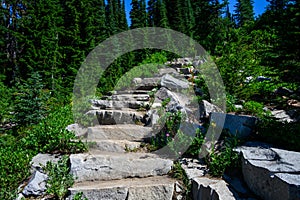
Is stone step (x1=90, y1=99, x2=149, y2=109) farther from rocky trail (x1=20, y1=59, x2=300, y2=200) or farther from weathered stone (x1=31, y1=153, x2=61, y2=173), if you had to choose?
weathered stone (x1=31, y1=153, x2=61, y2=173)

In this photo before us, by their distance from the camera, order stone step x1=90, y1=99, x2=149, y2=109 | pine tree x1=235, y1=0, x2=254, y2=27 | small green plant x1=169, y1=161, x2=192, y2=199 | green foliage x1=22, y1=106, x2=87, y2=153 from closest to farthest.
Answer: small green plant x1=169, y1=161, x2=192, y2=199, green foliage x1=22, y1=106, x2=87, y2=153, stone step x1=90, y1=99, x2=149, y2=109, pine tree x1=235, y1=0, x2=254, y2=27

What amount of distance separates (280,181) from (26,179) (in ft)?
14.0

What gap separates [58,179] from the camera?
3.87 meters

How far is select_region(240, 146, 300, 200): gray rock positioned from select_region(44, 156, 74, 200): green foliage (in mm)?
2896

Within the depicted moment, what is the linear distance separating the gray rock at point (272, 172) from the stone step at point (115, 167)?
1.52 meters

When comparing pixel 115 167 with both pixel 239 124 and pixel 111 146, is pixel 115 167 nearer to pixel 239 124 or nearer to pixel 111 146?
pixel 111 146

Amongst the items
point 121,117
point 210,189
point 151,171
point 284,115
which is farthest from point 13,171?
point 284,115

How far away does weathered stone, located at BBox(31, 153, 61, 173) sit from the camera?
430 centimetres

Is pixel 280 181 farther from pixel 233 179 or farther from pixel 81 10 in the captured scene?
pixel 81 10

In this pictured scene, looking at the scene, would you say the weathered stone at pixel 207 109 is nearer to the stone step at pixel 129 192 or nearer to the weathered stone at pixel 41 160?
the stone step at pixel 129 192

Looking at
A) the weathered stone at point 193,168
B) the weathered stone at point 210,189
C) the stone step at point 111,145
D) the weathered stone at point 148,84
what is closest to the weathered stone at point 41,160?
the stone step at point 111,145

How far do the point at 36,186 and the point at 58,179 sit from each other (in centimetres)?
41

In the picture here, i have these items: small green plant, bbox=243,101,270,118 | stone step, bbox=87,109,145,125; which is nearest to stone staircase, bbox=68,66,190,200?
stone step, bbox=87,109,145,125

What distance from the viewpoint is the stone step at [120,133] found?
18.4ft
